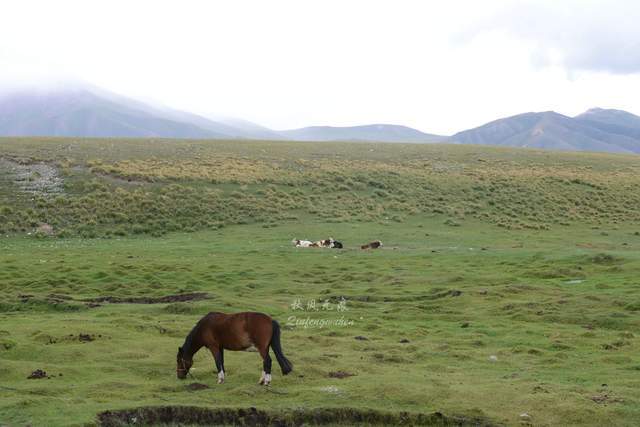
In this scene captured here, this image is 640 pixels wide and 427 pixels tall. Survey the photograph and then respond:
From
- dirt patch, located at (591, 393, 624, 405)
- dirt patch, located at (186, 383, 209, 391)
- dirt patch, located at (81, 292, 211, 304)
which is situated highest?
dirt patch, located at (591, 393, 624, 405)

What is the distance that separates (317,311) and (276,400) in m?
9.50

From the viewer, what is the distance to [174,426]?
36.7ft

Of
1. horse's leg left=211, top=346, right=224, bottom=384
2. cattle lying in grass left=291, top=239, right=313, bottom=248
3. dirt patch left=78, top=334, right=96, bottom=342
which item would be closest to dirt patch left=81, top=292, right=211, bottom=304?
dirt patch left=78, top=334, right=96, bottom=342

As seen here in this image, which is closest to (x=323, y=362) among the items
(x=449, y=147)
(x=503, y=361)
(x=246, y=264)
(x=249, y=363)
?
(x=249, y=363)

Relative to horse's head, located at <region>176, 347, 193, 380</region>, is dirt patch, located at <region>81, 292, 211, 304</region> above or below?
below

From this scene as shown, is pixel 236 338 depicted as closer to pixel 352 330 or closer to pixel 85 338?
pixel 85 338

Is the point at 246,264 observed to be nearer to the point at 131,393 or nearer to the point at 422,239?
the point at 422,239

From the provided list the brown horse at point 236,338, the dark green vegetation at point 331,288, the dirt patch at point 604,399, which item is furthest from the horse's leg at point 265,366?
the dirt patch at point 604,399

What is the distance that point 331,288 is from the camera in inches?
1032

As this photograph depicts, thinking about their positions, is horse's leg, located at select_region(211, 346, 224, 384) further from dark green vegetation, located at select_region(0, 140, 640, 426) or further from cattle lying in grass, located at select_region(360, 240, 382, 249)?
cattle lying in grass, located at select_region(360, 240, 382, 249)

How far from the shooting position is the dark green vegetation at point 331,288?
12281 mm

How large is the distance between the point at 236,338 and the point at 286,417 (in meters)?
2.11

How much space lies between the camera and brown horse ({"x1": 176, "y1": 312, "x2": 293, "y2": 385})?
12570mm

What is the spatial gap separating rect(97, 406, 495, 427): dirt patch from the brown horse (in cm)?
140
